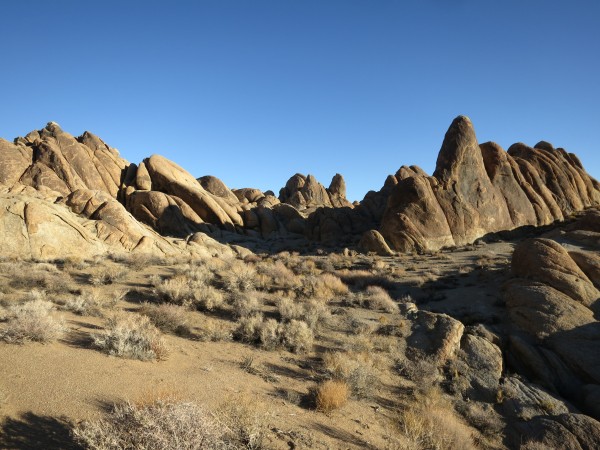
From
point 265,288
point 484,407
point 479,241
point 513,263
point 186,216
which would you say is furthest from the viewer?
point 186,216

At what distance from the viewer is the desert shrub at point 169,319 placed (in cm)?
1028

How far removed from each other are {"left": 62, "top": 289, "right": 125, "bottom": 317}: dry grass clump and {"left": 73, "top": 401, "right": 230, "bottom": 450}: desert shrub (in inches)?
258

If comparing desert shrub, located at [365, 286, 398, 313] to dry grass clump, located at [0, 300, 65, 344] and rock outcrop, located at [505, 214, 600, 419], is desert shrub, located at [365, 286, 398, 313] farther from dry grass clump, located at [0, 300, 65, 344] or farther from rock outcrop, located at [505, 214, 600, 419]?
dry grass clump, located at [0, 300, 65, 344]

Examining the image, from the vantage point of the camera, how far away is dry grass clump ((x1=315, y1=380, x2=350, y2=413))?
7.12m

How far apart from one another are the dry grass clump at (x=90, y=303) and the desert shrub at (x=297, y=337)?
560cm

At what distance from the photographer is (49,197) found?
32125 mm

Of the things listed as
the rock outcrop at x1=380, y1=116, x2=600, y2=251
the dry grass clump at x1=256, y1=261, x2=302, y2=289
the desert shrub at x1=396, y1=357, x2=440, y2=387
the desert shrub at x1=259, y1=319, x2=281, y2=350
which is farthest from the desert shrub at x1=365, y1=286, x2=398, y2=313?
the rock outcrop at x1=380, y1=116, x2=600, y2=251

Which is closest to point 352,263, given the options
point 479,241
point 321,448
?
point 479,241

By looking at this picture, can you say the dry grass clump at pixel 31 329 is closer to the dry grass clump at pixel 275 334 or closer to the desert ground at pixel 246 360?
the desert ground at pixel 246 360

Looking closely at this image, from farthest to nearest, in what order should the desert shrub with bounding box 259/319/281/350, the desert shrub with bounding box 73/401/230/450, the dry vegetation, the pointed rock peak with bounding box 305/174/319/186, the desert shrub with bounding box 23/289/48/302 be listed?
the pointed rock peak with bounding box 305/174/319/186
the desert shrub with bounding box 23/289/48/302
the desert shrub with bounding box 259/319/281/350
the dry vegetation
the desert shrub with bounding box 73/401/230/450

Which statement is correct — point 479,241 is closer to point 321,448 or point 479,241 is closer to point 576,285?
point 576,285

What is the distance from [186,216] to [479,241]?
31.7m

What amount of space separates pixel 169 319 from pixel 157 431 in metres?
6.36

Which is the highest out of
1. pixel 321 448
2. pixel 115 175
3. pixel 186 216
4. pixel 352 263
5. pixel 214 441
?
pixel 115 175
